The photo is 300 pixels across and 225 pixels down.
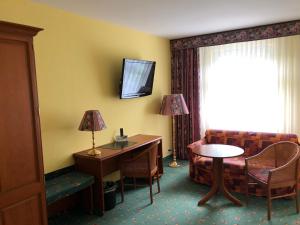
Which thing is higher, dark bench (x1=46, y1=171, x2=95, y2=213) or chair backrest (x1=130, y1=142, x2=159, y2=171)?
chair backrest (x1=130, y1=142, x2=159, y2=171)

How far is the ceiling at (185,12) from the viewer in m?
2.87

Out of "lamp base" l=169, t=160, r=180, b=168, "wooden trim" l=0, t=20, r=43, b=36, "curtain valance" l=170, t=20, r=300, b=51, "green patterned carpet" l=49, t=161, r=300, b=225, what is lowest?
"green patterned carpet" l=49, t=161, r=300, b=225

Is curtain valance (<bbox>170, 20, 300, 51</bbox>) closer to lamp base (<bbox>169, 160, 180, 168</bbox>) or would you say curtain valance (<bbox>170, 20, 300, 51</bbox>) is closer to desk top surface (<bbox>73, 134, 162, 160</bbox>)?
desk top surface (<bbox>73, 134, 162, 160</bbox>)

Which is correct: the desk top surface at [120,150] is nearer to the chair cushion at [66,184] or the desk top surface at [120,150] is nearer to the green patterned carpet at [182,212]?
the chair cushion at [66,184]

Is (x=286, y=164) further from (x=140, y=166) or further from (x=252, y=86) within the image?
(x=252, y=86)

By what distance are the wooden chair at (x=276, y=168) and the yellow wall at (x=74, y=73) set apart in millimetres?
1932

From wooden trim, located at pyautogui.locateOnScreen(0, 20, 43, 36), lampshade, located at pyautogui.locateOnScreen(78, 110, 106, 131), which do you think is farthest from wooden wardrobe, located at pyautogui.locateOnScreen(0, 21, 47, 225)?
lampshade, located at pyautogui.locateOnScreen(78, 110, 106, 131)

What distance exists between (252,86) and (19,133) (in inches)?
145

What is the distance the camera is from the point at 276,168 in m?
3.03

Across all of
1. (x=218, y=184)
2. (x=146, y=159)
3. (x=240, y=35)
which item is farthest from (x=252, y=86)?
(x=146, y=159)

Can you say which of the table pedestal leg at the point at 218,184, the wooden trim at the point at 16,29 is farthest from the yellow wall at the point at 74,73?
the table pedestal leg at the point at 218,184

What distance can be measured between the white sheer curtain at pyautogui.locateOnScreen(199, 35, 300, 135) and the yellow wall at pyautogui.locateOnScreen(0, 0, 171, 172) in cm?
129

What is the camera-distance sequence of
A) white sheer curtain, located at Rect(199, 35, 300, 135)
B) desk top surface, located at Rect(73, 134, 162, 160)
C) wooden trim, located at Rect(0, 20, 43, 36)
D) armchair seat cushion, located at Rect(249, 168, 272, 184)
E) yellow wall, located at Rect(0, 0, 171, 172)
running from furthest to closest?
1. white sheer curtain, located at Rect(199, 35, 300, 135)
2. desk top surface, located at Rect(73, 134, 162, 160)
3. armchair seat cushion, located at Rect(249, 168, 272, 184)
4. yellow wall, located at Rect(0, 0, 171, 172)
5. wooden trim, located at Rect(0, 20, 43, 36)

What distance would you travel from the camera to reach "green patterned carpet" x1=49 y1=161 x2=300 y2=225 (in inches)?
113
